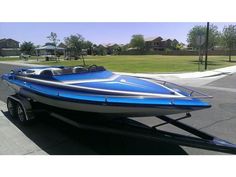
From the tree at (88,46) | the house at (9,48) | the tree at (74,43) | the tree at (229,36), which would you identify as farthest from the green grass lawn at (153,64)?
the house at (9,48)

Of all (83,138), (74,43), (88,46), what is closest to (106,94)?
(83,138)

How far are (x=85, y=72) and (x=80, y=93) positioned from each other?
1.32 metres

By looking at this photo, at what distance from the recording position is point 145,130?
441 cm

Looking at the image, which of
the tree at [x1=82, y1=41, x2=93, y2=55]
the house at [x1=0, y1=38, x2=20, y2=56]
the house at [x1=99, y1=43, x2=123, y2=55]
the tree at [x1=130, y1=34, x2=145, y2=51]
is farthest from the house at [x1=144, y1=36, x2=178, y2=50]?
the house at [x1=0, y1=38, x2=20, y2=56]

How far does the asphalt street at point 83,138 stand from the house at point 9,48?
324 ft

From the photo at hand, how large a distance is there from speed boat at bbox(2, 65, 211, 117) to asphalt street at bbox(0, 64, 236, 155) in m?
0.64

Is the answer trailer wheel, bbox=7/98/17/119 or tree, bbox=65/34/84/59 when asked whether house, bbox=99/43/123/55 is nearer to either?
tree, bbox=65/34/84/59

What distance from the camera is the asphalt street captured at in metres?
4.44

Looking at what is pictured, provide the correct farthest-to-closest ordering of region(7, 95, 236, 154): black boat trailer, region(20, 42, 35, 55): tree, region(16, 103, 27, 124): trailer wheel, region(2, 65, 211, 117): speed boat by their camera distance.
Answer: region(20, 42, 35, 55): tree
region(16, 103, 27, 124): trailer wheel
region(2, 65, 211, 117): speed boat
region(7, 95, 236, 154): black boat trailer

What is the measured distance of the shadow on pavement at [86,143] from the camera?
440cm

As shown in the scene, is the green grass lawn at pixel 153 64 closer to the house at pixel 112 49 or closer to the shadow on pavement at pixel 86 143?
Result: the shadow on pavement at pixel 86 143

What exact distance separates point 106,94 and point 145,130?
2.90 feet
